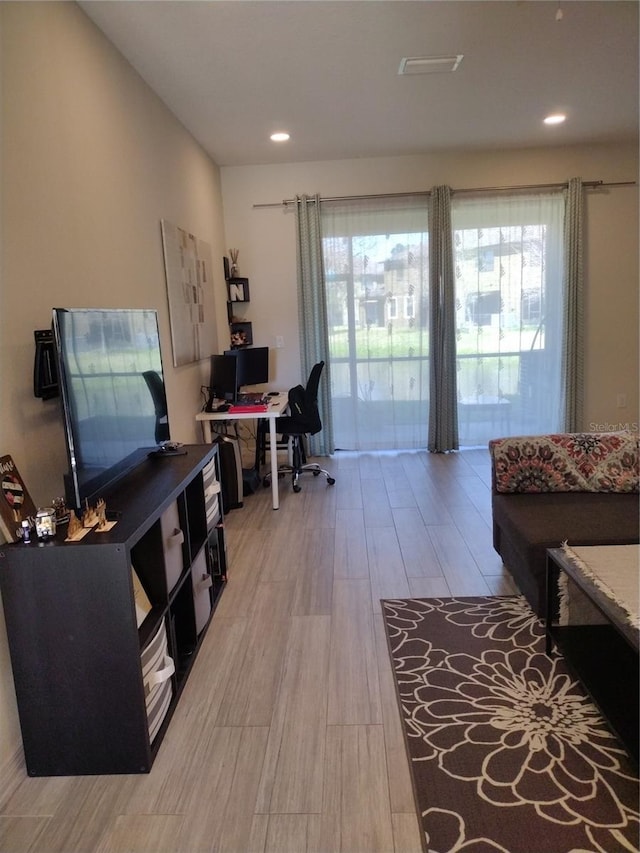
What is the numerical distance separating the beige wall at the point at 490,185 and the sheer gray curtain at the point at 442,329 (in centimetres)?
37

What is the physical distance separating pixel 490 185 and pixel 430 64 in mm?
2174

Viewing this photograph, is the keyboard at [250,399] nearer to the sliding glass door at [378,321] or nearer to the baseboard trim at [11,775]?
the sliding glass door at [378,321]

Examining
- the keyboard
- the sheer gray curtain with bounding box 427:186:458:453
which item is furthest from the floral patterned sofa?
the sheer gray curtain with bounding box 427:186:458:453

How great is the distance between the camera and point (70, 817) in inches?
60.9

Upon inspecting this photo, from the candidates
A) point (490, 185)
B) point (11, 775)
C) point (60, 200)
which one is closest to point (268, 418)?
point (60, 200)

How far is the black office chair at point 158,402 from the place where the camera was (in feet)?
8.36

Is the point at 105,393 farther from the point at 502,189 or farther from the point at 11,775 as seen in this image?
the point at 502,189

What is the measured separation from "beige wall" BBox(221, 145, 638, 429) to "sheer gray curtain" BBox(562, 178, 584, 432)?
140mm

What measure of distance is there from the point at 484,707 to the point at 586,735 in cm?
32

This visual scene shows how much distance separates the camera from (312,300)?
522 cm

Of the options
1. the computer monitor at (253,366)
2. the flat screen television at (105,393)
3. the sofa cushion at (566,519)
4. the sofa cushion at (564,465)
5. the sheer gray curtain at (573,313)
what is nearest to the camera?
the flat screen television at (105,393)

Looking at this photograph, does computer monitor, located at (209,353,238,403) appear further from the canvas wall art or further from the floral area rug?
the floral area rug

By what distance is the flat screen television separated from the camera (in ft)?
5.70

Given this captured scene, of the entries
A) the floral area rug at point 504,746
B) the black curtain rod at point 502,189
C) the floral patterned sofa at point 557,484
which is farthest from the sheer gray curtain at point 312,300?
the floral area rug at point 504,746
